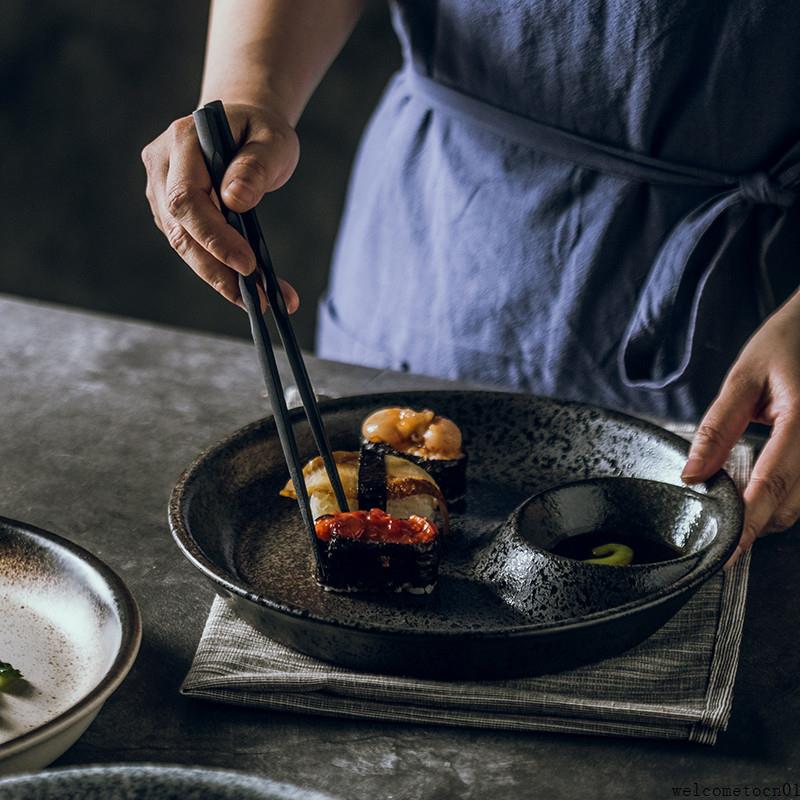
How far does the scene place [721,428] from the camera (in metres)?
1.22

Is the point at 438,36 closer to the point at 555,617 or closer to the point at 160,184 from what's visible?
the point at 160,184

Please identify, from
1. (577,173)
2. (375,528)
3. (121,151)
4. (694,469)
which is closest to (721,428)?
(694,469)

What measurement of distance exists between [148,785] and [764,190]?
1.16 m

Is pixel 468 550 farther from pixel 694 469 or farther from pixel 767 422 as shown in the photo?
pixel 767 422

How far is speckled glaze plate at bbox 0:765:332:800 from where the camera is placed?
728 millimetres

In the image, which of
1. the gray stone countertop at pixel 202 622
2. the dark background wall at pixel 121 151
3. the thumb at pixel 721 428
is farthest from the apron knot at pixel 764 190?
the dark background wall at pixel 121 151

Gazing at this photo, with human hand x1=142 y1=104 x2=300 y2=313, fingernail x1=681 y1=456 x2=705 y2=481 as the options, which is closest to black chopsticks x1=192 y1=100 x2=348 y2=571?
human hand x1=142 y1=104 x2=300 y2=313

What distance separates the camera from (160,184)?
1293mm

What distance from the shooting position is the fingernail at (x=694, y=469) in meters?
1.19

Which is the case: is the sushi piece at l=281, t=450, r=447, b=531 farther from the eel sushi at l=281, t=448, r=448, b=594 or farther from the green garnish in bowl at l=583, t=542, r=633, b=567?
the green garnish in bowl at l=583, t=542, r=633, b=567

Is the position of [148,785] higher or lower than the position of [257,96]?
lower

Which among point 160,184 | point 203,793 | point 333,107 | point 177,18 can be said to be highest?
point 160,184

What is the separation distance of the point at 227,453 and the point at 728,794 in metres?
0.63

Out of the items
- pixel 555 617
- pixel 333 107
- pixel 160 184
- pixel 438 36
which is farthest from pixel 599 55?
pixel 333 107
